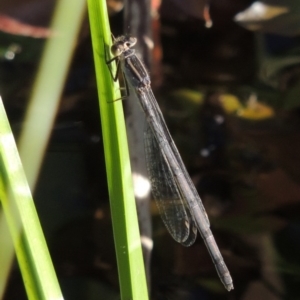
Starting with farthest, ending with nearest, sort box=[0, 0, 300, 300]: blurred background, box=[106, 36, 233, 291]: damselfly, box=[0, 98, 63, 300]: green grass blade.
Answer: box=[0, 0, 300, 300]: blurred background
box=[106, 36, 233, 291]: damselfly
box=[0, 98, 63, 300]: green grass blade

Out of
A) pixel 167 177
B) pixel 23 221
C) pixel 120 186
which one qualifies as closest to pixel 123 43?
pixel 167 177

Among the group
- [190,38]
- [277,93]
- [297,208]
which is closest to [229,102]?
[277,93]

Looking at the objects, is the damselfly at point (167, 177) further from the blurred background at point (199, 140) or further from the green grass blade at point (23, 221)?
the green grass blade at point (23, 221)

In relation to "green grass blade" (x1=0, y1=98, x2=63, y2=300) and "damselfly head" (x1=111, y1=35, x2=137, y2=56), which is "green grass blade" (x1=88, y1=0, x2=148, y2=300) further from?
"damselfly head" (x1=111, y1=35, x2=137, y2=56)

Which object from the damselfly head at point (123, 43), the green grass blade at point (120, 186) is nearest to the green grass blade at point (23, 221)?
the green grass blade at point (120, 186)

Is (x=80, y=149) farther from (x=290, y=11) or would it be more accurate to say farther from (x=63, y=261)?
(x=290, y=11)

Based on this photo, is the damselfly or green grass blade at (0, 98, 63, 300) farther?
the damselfly

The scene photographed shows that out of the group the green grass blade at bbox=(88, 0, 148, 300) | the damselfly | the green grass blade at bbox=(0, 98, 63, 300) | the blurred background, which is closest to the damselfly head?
the damselfly

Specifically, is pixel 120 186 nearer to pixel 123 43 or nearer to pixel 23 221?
pixel 23 221
